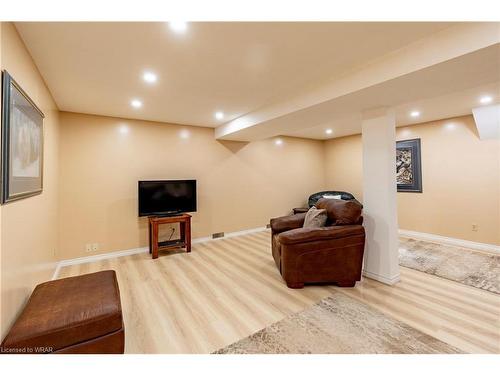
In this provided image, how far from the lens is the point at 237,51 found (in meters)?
1.96

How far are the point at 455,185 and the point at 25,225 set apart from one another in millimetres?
6248

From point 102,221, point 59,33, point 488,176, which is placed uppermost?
point 59,33

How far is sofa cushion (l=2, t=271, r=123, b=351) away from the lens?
1253 millimetres

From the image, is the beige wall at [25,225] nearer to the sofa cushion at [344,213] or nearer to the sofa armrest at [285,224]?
the sofa armrest at [285,224]

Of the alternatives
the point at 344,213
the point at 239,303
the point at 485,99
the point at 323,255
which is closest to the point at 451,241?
the point at 485,99

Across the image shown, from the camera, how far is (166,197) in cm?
411

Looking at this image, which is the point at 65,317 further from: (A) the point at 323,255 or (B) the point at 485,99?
(B) the point at 485,99

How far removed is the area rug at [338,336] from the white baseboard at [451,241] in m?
3.36

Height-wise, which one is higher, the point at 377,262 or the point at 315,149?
the point at 315,149

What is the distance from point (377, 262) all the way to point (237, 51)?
285 centimetres

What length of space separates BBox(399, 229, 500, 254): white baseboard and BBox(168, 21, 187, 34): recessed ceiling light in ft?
17.9

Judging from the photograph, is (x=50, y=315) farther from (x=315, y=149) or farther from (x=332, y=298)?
(x=315, y=149)

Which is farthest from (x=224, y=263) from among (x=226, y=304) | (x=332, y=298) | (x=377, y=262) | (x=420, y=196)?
(x=420, y=196)

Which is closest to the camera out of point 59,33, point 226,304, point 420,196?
point 59,33
